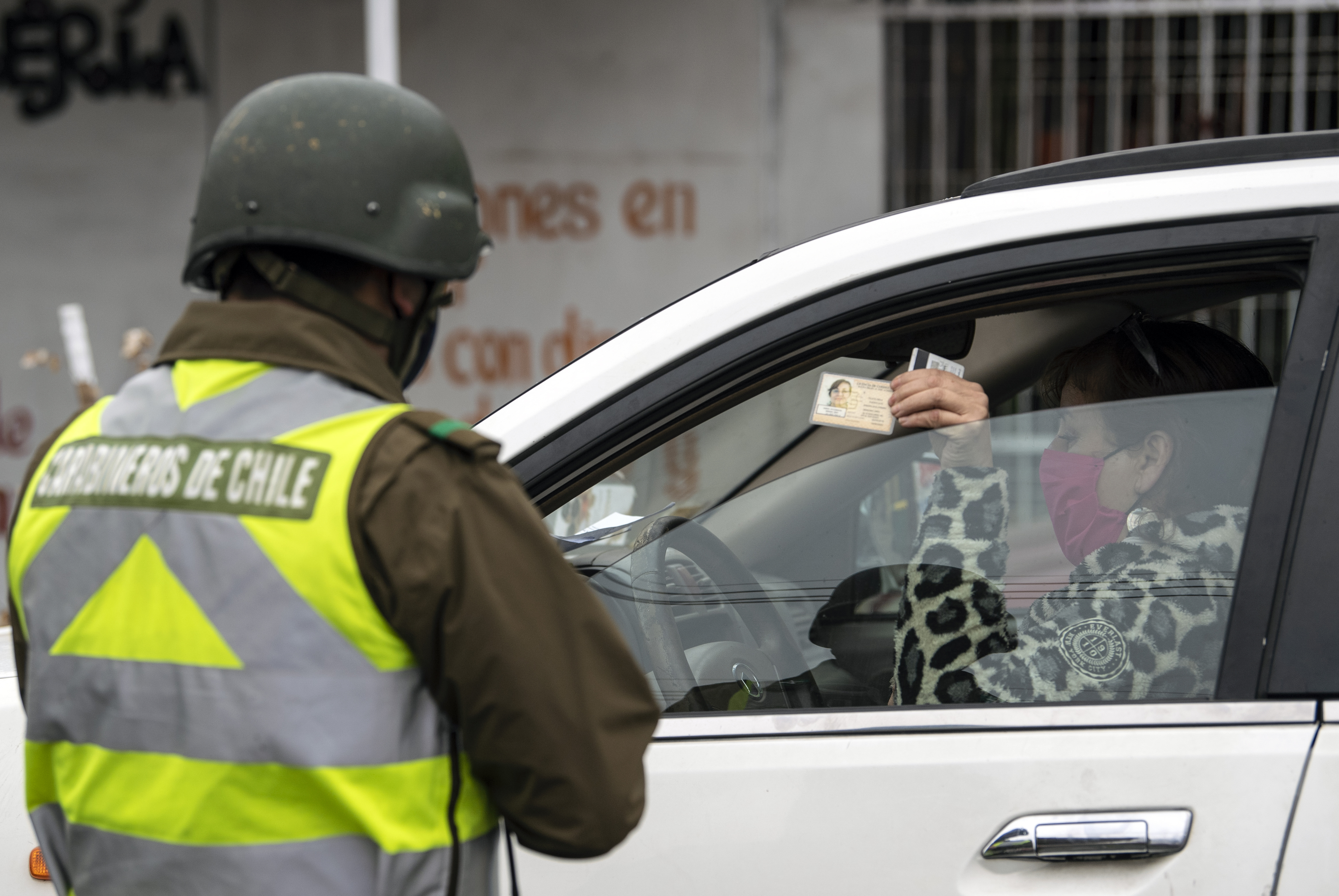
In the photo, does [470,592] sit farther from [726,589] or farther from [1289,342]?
[1289,342]

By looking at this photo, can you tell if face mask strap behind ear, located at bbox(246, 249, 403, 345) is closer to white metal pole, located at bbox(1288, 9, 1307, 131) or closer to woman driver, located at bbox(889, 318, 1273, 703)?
woman driver, located at bbox(889, 318, 1273, 703)

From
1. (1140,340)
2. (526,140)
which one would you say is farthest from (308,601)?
(526,140)

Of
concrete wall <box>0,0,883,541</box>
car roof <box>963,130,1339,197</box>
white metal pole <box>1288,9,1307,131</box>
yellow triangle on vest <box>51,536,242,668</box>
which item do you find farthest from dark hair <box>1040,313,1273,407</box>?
white metal pole <box>1288,9,1307,131</box>

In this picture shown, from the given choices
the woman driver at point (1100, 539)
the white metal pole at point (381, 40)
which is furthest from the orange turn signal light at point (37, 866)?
the white metal pole at point (381, 40)

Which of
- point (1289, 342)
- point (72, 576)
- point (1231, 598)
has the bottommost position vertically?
point (1231, 598)

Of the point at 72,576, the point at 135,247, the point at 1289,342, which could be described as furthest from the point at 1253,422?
the point at 135,247

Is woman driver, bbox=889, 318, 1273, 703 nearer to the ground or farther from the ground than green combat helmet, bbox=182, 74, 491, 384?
nearer to the ground

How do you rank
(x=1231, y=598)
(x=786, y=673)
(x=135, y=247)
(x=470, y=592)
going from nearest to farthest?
1. (x=470, y=592)
2. (x=1231, y=598)
3. (x=786, y=673)
4. (x=135, y=247)

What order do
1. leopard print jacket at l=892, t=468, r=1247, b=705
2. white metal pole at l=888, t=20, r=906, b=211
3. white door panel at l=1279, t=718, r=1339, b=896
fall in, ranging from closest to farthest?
white door panel at l=1279, t=718, r=1339, b=896 → leopard print jacket at l=892, t=468, r=1247, b=705 → white metal pole at l=888, t=20, r=906, b=211

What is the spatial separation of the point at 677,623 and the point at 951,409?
0.44 m

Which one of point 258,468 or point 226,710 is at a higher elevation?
point 258,468

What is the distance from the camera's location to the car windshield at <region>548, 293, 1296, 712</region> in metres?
1.41

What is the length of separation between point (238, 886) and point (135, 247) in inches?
232

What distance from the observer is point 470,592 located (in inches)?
36.1
